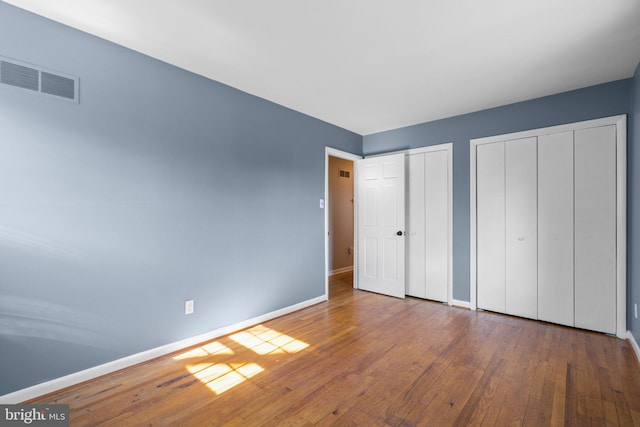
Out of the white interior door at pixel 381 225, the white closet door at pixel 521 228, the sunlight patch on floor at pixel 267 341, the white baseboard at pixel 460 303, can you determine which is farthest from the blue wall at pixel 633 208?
the sunlight patch on floor at pixel 267 341

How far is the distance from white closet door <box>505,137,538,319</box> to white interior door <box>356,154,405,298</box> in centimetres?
132

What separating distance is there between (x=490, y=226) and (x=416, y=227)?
0.97m

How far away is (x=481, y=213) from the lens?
371 centimetres

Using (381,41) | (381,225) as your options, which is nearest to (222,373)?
(381,41)

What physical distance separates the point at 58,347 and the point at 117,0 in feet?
7.78

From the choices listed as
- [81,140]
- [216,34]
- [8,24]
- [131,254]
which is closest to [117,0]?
[216,34]

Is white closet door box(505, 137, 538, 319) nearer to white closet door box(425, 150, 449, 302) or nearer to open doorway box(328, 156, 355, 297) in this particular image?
white closet door box(425, 150, 449, 302)

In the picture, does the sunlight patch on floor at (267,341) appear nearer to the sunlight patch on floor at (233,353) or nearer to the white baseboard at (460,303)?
the sunlight patch on floor at (233,353)

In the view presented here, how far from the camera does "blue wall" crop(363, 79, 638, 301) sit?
300cm

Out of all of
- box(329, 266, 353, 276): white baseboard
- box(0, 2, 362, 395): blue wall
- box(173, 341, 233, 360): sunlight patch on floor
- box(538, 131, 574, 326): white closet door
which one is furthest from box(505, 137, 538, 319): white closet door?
box(173, 341, 233, 360): sunlight patch on floor

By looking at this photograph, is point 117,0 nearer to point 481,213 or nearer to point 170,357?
point 170,357

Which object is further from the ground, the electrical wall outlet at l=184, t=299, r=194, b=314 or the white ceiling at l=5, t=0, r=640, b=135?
the white ceiling at l=5, t=0, r=640, b=135

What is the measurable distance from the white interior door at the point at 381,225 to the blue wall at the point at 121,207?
1.80 metres

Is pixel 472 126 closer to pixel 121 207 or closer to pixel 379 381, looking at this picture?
pixel 379 381
